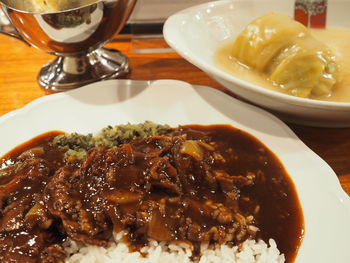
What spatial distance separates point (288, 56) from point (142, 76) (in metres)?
1.35

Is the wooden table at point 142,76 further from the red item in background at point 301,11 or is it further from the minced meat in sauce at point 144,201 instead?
the red item in background at point 301,11

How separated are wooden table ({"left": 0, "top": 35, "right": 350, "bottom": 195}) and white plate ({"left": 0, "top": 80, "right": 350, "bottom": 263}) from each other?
0.29 meters

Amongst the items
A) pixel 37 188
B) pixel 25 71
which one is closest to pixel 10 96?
pixel 25 71

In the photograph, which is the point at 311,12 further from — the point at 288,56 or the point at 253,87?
the point at 253,87

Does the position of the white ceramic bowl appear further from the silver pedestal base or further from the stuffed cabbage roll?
the silver pedestal base

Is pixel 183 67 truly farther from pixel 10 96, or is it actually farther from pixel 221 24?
pixel 10 96

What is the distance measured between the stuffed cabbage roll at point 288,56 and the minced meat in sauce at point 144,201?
79 cm

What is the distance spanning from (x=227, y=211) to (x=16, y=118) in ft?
5.70

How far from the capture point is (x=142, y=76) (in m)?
3.54

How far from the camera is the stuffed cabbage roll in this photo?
2.80m

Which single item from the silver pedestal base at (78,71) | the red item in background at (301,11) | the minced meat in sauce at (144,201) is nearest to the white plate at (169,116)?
the minced meat in sauce at (144,201)

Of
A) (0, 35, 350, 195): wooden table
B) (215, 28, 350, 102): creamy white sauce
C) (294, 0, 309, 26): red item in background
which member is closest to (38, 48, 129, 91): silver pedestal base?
(0, 35, 350, 195): wooden table

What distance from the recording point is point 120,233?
6.61ft

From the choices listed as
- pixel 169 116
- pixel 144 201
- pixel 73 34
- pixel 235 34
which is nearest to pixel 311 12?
pixel 235 34
